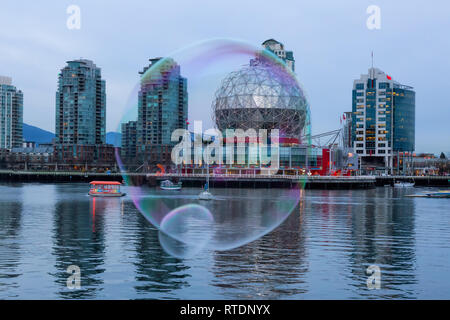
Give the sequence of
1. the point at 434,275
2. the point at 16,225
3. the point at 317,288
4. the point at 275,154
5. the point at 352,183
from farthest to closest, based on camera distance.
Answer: the point at 275,154, the point at 352,183, the point at 16,225, the point at 434,275, the point at 317,288

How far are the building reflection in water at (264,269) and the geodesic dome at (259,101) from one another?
345 feet

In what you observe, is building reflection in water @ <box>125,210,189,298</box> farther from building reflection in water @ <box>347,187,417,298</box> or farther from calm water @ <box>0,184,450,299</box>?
building reflection in water @ <box>347,187,417,298</box>

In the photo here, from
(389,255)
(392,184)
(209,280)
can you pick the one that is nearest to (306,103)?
(392,184)

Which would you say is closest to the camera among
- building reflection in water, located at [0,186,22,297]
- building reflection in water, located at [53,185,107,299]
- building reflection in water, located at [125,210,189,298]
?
building reflection in water, located at [125,210,189,298]

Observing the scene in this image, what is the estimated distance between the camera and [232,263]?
3219cm

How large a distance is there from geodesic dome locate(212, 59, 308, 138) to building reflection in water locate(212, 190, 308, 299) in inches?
4135

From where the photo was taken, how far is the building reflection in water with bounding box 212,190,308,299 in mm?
25969

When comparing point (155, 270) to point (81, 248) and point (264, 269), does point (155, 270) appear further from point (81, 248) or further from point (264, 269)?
point (81, 248)

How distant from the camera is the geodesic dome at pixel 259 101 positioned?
→ 146 metres

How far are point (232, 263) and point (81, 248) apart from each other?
11.3 metres

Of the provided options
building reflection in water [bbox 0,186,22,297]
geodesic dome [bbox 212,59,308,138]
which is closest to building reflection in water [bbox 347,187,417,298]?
building reflection in water [bbox 0,186,22,297]
